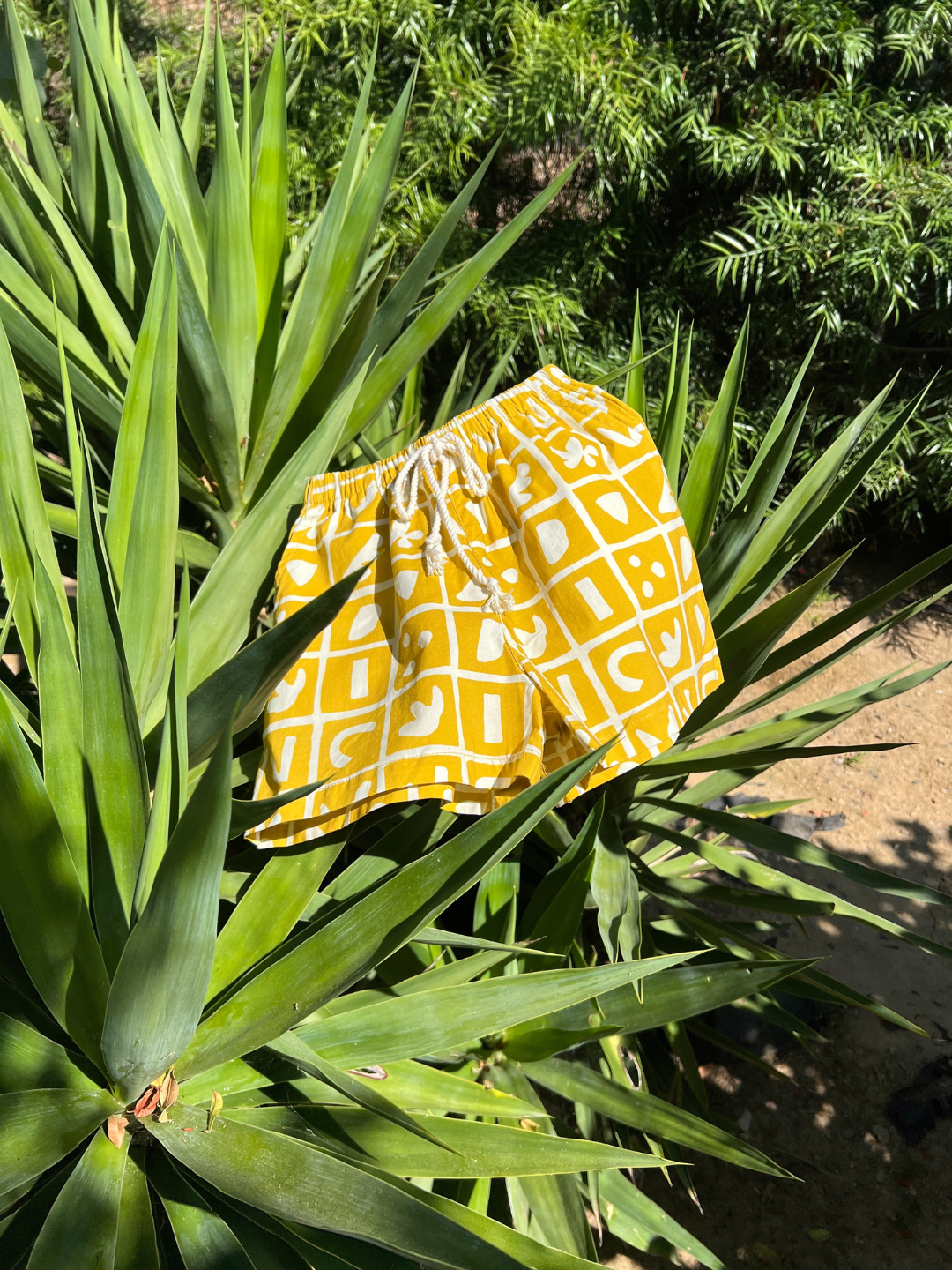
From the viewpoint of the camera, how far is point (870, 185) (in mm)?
3092

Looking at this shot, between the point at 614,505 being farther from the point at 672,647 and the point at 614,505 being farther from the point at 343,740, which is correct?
the point at 343,740

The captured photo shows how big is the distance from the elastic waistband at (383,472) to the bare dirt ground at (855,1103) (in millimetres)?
1629

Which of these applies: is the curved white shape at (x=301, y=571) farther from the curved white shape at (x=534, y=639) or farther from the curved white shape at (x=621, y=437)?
the curved white shape at (x=621, y=437)

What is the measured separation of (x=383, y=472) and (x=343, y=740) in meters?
0.39

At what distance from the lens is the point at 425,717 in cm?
107

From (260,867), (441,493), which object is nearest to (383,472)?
(441,493)

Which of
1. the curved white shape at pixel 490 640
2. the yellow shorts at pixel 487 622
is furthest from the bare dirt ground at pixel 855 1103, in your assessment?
the curved white shape at pixel 490 640

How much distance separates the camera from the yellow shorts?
3.52ft

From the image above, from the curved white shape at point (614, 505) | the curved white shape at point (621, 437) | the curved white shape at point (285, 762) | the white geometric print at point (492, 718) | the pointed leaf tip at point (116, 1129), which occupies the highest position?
the curved white shape at point (621, 437)

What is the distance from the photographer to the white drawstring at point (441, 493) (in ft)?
3.73

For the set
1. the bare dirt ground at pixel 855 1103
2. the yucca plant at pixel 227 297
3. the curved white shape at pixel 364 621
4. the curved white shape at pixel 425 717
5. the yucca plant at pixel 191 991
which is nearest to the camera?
the yucca plant at pixel 191 991

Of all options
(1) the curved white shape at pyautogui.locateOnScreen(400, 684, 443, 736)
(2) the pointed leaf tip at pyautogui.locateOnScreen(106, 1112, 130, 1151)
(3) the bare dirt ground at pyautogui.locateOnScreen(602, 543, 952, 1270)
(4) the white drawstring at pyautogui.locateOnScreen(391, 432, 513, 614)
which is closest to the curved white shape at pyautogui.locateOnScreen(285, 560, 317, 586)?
(4) the white drawstring at pyautogui.locateOnScreen(391, 432, 513, 614)

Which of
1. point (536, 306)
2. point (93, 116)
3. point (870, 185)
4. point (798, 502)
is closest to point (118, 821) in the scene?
point (798, 502)

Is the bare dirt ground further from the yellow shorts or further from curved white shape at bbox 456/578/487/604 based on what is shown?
curved white shape at bbox 456/578/487/604
